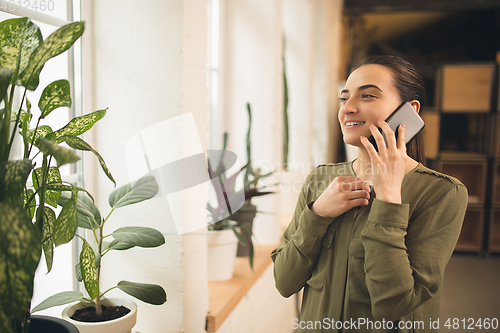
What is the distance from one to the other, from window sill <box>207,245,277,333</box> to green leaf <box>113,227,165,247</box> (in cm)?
50

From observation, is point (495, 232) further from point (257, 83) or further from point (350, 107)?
point (350, 107)

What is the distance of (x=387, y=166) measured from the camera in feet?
2.43

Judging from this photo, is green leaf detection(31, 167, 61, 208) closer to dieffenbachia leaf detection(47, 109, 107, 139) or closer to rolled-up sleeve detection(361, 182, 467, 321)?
dieffenbachia leaf detection(47, 109, 107, 139)

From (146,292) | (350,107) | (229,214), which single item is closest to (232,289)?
(229,214)

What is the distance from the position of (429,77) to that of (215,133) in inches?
137

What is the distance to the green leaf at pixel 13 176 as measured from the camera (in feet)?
1.97

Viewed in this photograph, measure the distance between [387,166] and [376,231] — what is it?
13 centimetres

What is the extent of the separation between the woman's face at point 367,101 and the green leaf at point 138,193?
50 centimetres

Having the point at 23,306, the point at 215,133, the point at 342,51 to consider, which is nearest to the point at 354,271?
the point at 23,306

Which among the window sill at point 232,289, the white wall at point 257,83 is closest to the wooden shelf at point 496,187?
the white wall at point 257,83

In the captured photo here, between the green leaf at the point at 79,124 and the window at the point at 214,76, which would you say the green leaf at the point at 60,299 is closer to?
the green leaf at the point at 79,124

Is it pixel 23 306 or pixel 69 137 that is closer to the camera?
pixel 23 306

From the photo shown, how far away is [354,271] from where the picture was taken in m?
0.81

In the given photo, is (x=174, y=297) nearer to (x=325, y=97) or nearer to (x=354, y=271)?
(x=354, y=271)
